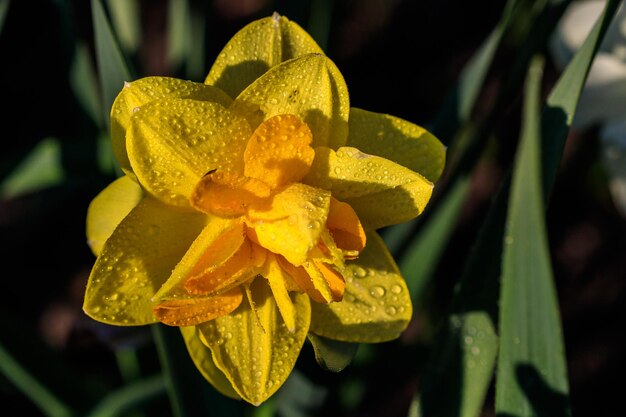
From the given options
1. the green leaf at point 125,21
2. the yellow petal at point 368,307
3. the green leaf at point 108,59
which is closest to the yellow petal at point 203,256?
the yellow petal at point 368,307

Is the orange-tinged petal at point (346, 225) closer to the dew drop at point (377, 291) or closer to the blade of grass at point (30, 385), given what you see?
the dew drop at point (377, 291)

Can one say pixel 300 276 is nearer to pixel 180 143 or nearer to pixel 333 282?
pixel 333 282

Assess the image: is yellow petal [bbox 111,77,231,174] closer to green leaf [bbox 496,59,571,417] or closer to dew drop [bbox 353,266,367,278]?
dew drop [bbox 353,266,367,278]

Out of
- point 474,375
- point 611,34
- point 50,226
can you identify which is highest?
point 611,34

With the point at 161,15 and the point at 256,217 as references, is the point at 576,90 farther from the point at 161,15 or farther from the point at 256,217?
the point at 161,15

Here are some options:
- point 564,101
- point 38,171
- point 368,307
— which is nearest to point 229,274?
point 368,307

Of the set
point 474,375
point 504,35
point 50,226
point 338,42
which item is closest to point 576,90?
point 504,35

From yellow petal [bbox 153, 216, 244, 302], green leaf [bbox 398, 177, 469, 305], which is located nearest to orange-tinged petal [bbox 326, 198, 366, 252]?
yellow petal [bbox 153, 216, 244, 302]
